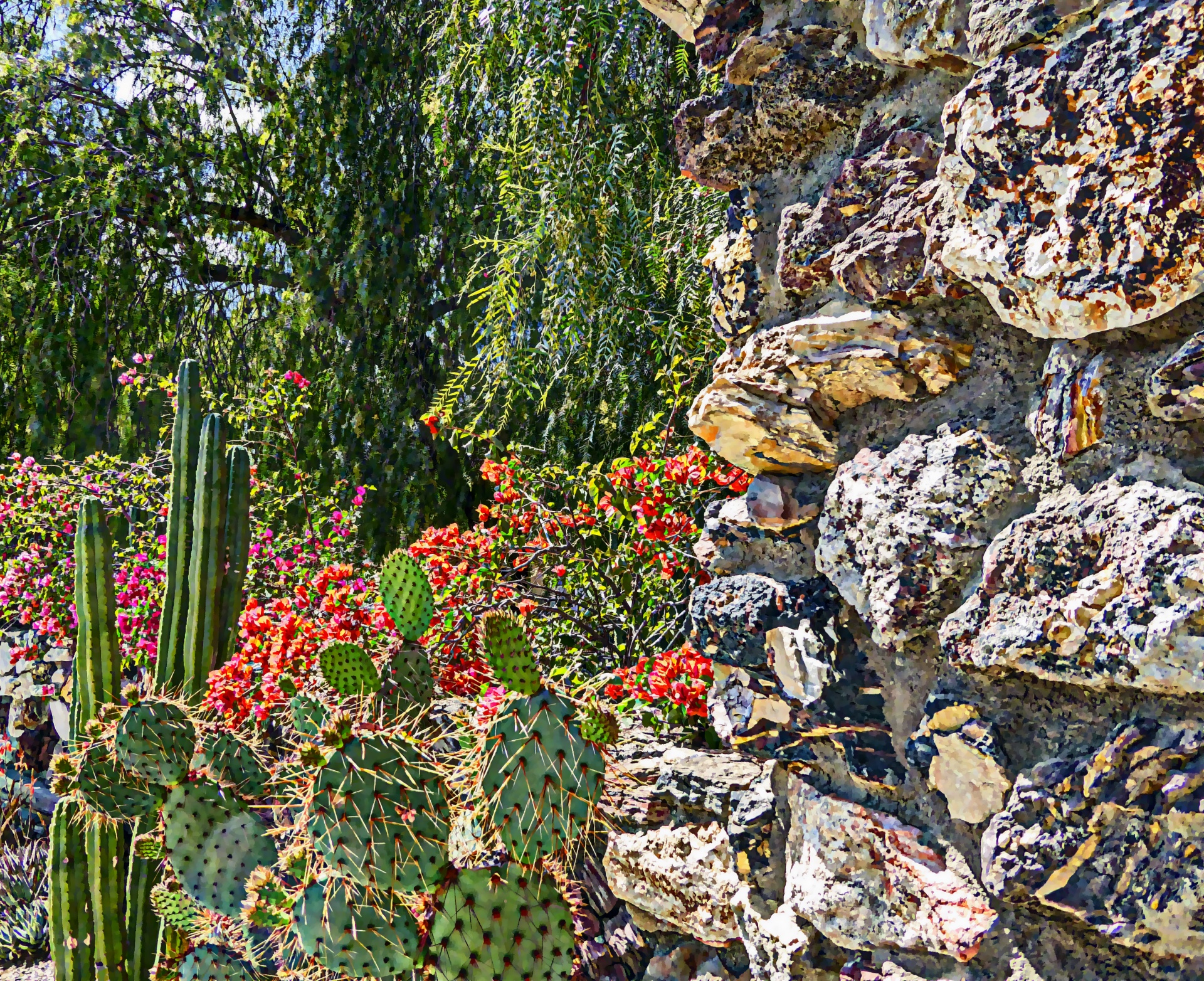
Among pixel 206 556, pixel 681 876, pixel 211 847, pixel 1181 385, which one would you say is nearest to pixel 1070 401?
pixel 1181 385

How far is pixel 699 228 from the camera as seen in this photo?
7.95ft

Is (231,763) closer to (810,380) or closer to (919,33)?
(810,380)

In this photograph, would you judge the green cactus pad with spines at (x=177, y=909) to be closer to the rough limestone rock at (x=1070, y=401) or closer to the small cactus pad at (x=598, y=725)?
the small cactus pad at (x=598, y=725)

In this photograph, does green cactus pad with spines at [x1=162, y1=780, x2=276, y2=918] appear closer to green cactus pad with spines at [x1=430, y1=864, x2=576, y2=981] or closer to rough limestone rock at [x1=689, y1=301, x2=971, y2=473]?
green cactus pad with spines at [x1=430, y1=864, x2=576, y2=981]

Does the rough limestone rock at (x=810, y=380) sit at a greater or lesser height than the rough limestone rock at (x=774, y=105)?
lesser

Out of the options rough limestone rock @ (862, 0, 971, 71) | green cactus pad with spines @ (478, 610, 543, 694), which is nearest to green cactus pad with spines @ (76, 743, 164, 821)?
green cactus pad with spines @ (478, 610, 543, 694)

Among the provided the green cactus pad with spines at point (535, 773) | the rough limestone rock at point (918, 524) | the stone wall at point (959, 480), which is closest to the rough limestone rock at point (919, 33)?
the stone wall at point (959, 480)

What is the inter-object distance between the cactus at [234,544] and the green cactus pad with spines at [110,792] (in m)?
0.59

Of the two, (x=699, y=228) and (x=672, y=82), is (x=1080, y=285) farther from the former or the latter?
(x=672, y=82)

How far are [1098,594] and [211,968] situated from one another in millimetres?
1642

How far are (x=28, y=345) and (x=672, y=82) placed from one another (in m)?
3.09

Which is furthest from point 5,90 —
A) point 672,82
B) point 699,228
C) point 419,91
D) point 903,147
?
point 903,147

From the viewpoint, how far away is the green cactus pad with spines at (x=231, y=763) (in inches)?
74.3

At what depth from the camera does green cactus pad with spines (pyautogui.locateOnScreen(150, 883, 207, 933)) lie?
1940 mm
